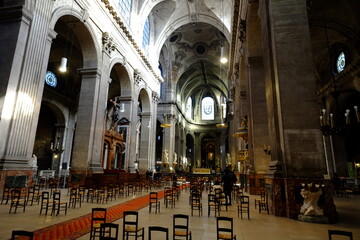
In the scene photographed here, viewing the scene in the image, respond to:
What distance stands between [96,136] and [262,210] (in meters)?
9.11

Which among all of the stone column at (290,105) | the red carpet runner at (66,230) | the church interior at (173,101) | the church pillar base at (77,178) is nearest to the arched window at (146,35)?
the church interior at (173,101)

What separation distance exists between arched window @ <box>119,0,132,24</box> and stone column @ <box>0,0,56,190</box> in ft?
26.4

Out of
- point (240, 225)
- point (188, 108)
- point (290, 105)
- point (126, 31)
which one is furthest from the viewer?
point (188, 108)

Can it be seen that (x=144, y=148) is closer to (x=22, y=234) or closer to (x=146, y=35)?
(x=146, y=35)

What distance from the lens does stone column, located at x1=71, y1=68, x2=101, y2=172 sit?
1126 centimetres

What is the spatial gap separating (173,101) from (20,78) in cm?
2212

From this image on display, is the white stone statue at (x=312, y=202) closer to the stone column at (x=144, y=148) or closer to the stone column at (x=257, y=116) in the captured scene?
the stone column at (x=257, y=116)

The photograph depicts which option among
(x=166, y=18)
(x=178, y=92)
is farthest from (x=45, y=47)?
(x=178, y=92)

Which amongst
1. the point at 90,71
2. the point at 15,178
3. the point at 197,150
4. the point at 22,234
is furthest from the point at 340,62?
the point at 197,150

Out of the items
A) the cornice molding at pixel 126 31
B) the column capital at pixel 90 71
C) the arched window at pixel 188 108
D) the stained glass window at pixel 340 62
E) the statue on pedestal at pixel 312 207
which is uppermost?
the arched window at pixel 188 108

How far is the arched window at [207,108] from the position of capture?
42.8 metres

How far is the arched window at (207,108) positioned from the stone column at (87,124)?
105 feet

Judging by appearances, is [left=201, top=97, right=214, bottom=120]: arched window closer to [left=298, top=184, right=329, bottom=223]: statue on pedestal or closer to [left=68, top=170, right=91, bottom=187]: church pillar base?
[left=68, top=170, right=91, bottom=187]: church pillar base

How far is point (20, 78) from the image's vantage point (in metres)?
7.48
